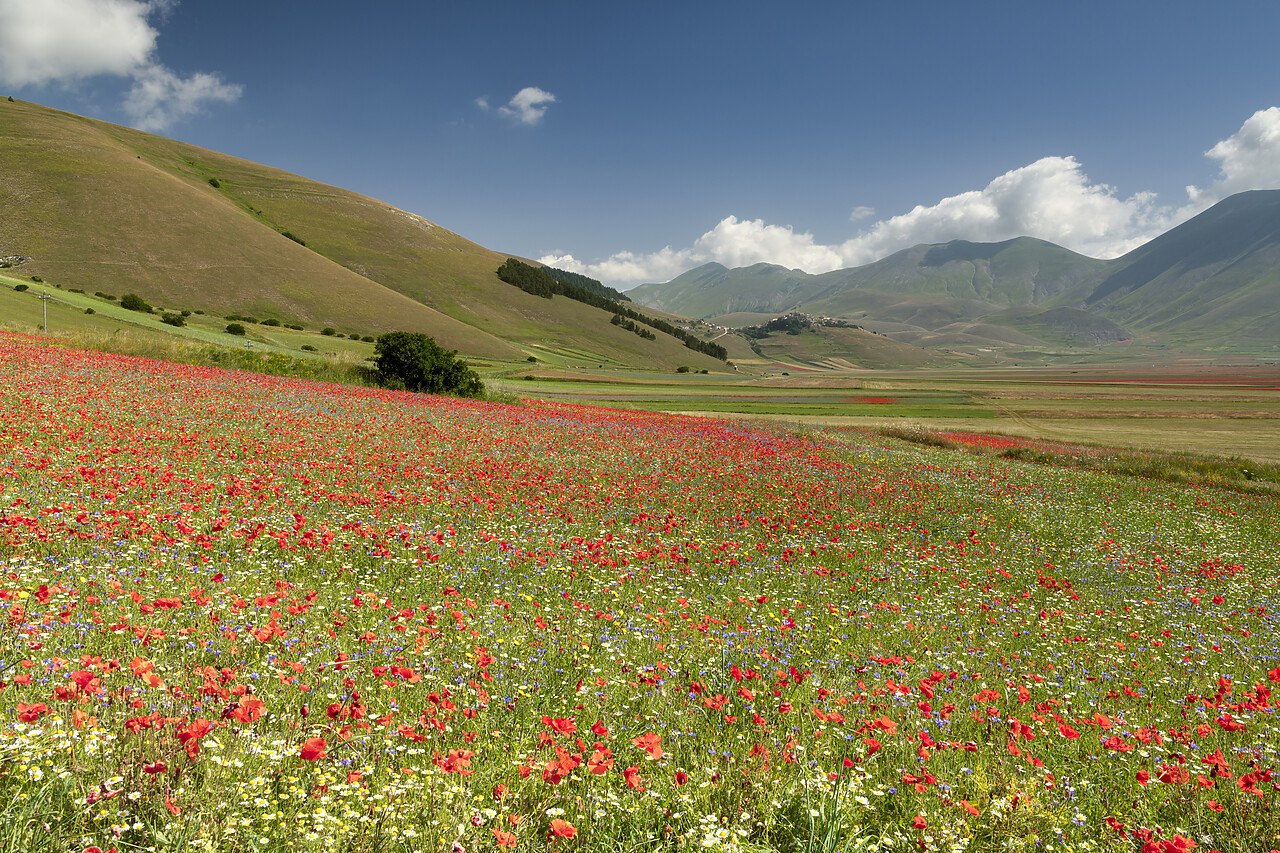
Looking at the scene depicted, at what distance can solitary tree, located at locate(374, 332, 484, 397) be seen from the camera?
131 ft

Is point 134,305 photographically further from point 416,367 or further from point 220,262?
point 416,367

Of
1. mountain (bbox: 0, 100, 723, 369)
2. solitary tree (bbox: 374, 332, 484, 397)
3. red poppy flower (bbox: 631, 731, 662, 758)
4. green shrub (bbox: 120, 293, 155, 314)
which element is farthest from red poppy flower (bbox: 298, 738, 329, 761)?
mountain (bbox: 0, 100, 723, 369)

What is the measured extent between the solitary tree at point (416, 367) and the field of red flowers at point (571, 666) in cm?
2512

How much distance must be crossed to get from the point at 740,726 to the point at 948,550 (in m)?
9.82

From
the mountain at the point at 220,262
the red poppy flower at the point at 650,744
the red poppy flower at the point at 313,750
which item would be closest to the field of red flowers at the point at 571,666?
the red poppy flower at the point at 313,750

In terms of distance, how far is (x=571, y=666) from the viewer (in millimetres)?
5910

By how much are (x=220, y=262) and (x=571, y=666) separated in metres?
142

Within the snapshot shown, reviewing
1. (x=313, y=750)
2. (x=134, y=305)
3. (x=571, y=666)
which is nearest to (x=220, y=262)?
(x=134, y=305)

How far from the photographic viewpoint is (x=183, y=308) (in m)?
93.3

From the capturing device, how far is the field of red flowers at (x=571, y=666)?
Answer: 3.37 m

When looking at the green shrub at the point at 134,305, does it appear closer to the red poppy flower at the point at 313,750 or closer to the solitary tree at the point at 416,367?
the solitary tree at the point at 416,367

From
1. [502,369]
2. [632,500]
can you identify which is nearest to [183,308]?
[502,369]

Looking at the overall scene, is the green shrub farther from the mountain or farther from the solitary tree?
the solitary tree

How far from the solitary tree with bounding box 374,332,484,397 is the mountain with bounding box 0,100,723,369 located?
241 feet
